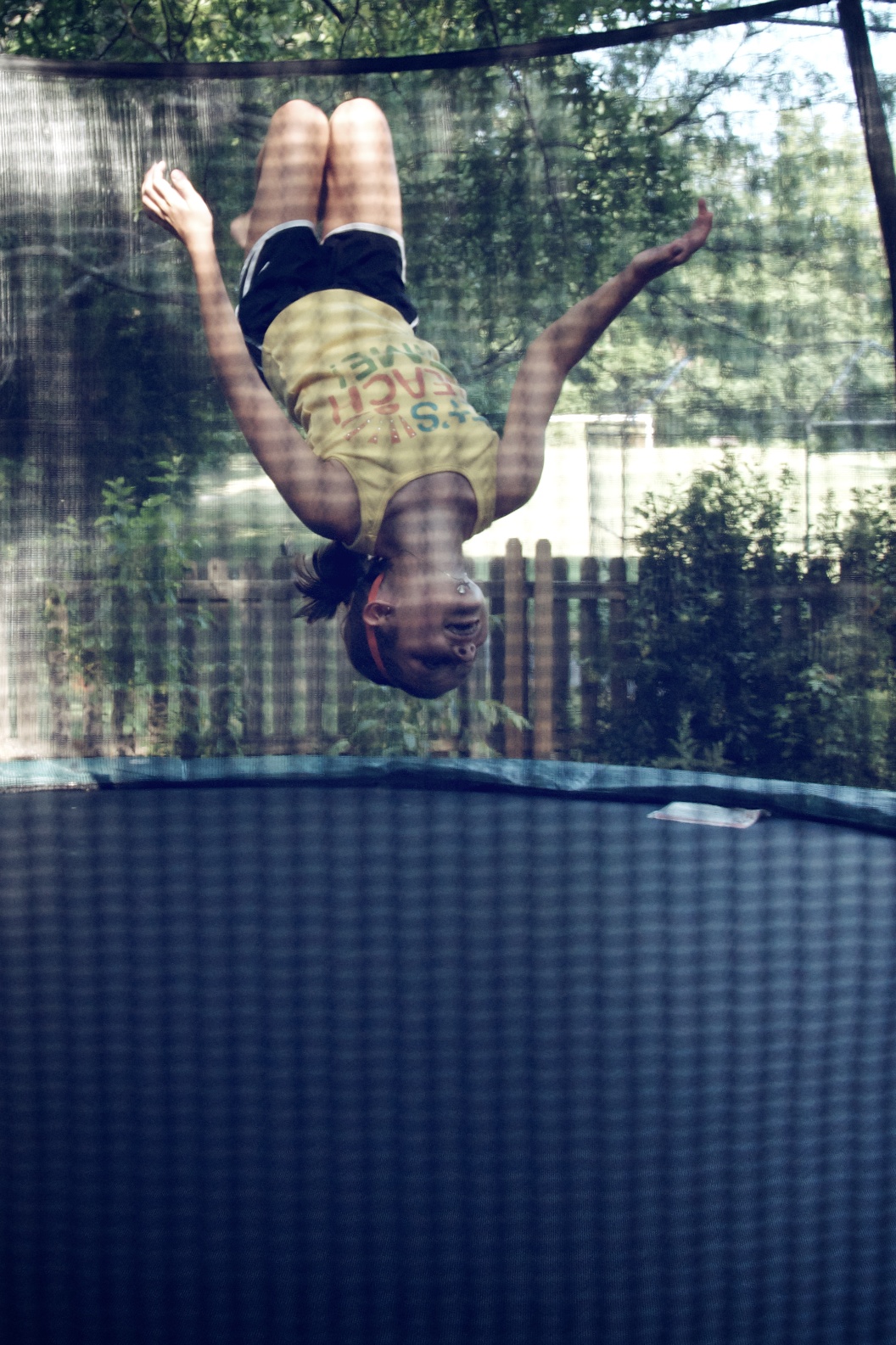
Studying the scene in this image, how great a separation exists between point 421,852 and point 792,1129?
778 mm

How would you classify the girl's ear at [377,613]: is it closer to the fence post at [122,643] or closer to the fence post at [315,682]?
the fence post at [315,682]

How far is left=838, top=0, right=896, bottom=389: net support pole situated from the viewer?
1.33 m

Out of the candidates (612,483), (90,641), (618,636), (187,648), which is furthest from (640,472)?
(90,641)

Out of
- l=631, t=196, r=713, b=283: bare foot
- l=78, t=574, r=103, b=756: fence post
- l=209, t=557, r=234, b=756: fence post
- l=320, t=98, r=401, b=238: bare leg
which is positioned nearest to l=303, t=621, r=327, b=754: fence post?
l=209, t=557, r=234, b=756: fence post

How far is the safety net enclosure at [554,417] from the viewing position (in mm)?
1537

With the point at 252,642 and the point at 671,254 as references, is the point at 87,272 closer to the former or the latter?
the point at 252,642

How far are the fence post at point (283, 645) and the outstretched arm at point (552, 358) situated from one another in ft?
2.00

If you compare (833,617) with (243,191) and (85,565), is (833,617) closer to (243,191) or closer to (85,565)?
(243,191)

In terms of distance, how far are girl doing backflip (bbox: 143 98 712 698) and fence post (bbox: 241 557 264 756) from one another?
1.78 feet

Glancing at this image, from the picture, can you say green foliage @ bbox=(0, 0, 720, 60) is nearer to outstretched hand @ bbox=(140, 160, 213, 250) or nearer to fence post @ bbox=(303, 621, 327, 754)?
outstretched hand @ bbox=(140, 160, 213, 250)

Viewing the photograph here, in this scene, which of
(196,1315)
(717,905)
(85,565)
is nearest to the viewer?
(196,1315)

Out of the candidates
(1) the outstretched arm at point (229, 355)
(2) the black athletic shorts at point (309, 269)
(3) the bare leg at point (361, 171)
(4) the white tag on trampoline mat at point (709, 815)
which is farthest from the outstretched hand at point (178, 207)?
(4) the white tag on trampoline mat at point (709, 815)

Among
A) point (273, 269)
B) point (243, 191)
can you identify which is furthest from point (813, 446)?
point (243, 191)

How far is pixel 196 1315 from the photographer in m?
0.62
